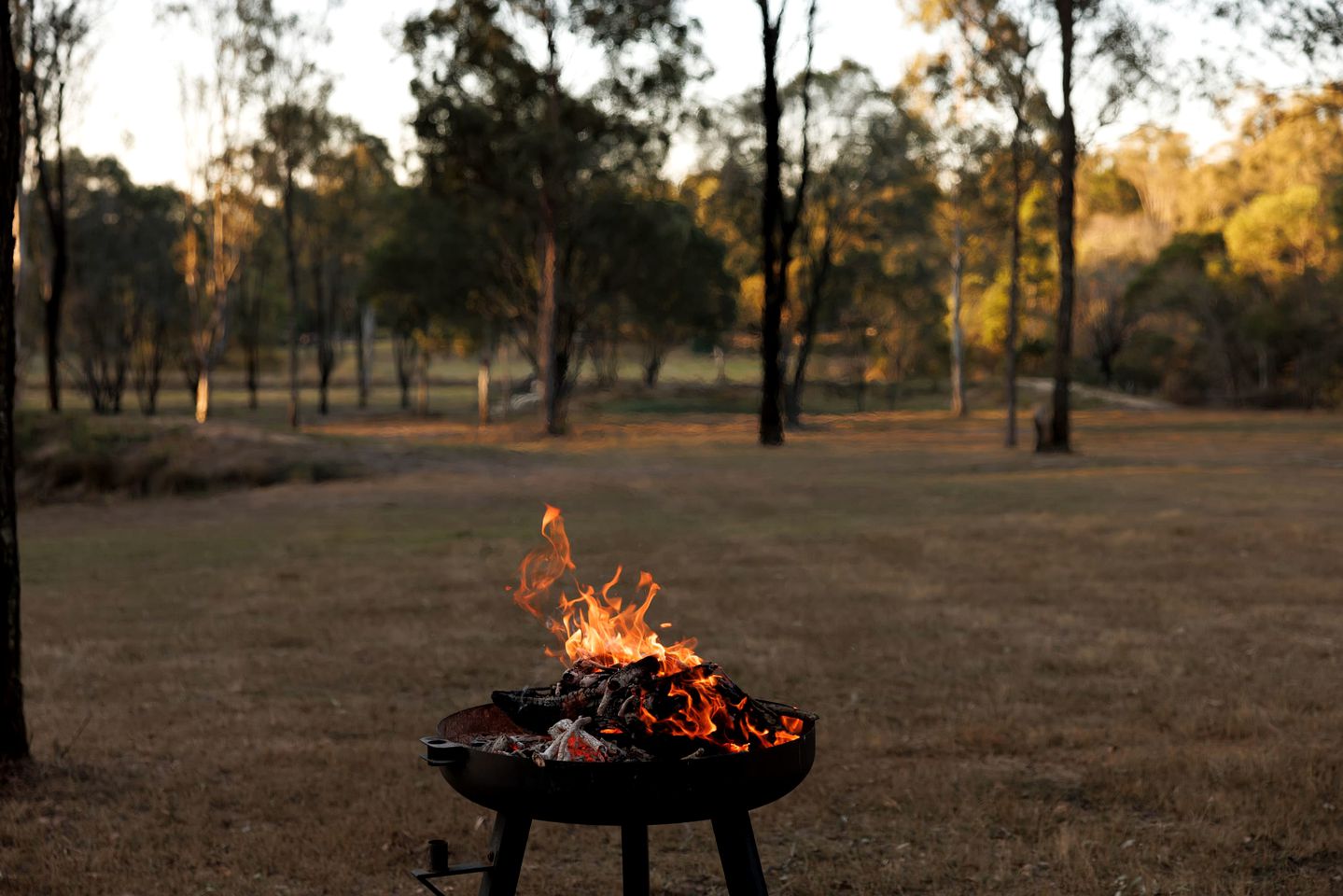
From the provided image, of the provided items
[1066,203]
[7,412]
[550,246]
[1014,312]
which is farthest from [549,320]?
[7,412]

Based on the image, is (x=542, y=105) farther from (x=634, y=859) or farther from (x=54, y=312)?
(x=634, y=859)

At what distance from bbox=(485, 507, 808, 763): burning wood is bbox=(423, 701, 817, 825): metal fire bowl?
0.07 metres

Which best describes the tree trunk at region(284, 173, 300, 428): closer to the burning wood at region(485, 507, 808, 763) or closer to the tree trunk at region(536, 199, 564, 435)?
the tree trunk at region(536, 199, 564, 435)

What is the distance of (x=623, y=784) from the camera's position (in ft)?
12.7

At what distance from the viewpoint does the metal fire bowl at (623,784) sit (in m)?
3.86

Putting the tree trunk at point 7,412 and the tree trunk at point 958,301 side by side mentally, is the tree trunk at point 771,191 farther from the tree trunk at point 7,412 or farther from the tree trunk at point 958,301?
the tree trunk at point 7,412

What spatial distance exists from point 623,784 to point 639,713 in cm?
30

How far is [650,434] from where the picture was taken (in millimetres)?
49094

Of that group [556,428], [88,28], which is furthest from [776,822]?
[556,428]

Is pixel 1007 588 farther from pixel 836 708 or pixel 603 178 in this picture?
pixel 603 178

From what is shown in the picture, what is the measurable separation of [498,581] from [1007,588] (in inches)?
210

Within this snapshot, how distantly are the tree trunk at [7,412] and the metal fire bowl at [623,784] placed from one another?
3706 mm

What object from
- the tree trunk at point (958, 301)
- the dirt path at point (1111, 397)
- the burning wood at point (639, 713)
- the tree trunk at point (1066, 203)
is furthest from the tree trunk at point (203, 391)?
the burning wood at point (639, 713)

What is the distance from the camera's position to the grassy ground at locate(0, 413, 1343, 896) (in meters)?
6.30
